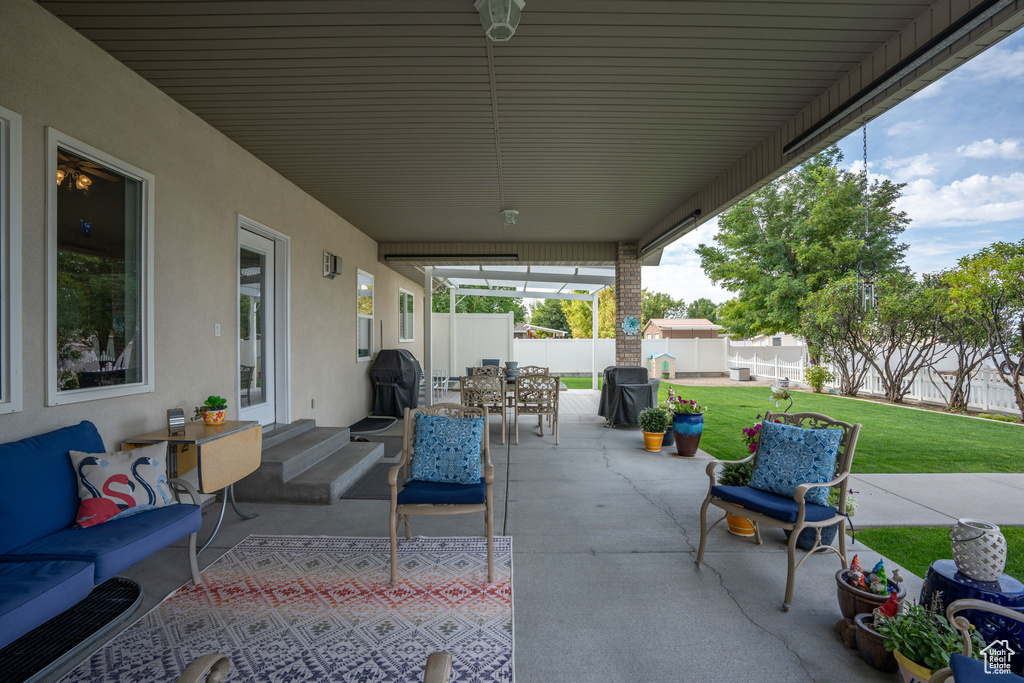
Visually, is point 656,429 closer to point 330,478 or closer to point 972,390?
point 330,478

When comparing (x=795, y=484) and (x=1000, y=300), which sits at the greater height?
(x=1000, y=300)

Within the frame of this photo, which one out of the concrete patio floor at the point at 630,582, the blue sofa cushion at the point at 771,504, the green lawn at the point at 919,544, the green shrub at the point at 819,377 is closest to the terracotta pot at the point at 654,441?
the concrete patio floor at the point at 630,582

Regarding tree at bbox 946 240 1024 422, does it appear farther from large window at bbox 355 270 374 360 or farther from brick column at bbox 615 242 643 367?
large window at bbox 355 270 374 360

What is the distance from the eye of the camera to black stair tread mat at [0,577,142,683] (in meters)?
1.90

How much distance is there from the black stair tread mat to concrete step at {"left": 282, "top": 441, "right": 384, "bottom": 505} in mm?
1353

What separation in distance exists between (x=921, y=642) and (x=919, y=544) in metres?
1.91

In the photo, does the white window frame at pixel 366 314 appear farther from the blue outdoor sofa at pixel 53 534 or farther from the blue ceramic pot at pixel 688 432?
the blue outdoor sofa at pixel 53 534

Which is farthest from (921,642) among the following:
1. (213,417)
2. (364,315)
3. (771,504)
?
(364,315)

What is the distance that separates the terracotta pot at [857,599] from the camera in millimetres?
2031

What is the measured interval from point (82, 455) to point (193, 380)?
1.43 metres

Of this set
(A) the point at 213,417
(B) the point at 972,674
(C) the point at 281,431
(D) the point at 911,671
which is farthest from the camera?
(C) the point at 281,431

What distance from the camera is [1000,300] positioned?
7.96 metres

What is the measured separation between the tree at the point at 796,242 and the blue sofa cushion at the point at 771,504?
1467cm

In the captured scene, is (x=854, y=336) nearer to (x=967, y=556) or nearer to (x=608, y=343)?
(x=608, y=343)
